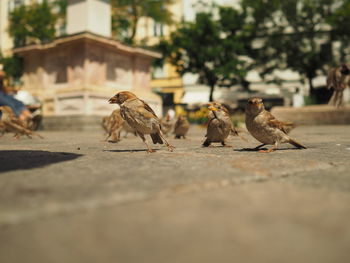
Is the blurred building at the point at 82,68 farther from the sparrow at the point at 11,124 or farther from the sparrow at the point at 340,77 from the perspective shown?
the sparrow at the point at 340,77

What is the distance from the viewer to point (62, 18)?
32219mm

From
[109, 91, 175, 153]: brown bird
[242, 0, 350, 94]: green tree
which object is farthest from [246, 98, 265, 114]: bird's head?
[242, 0, 350, 94]: green tree

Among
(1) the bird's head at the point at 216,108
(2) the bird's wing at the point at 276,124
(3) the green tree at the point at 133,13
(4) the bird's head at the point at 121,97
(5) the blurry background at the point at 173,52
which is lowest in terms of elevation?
(2) the bird's wing at the point at 276,124

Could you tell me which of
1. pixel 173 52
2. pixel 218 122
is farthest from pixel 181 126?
pixel 173 52

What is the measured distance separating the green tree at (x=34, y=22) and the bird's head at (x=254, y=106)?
2977cm

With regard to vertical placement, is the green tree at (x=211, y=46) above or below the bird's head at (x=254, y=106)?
above

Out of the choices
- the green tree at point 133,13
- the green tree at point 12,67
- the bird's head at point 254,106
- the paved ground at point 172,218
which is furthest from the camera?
the green tree at point 12,67

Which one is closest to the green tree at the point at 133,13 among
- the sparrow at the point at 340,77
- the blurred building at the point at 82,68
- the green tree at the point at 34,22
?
the green tree at the point at 34,22

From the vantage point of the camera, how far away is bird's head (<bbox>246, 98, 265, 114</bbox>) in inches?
130

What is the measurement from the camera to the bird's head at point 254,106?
10.8 ft

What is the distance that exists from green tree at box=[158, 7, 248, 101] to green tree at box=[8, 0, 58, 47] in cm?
1179

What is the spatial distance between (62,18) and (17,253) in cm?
3447

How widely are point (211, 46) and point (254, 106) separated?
71.3ft

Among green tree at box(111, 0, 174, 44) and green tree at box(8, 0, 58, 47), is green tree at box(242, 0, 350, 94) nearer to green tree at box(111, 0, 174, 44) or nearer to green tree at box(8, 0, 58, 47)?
green tree at box(111, 0, 174, 44)
